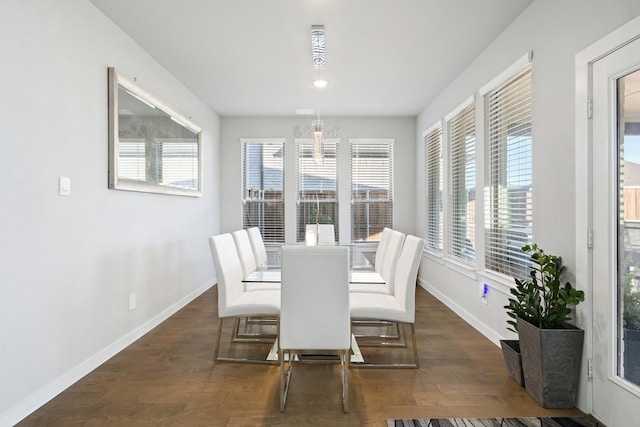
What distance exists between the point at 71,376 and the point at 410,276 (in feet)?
7.95

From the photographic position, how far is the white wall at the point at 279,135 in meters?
5.82

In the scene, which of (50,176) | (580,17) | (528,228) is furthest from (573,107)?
(50,176)

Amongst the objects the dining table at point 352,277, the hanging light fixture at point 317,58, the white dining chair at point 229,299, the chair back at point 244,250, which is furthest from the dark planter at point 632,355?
the chair back at point 244,250

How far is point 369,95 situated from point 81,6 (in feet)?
10.5

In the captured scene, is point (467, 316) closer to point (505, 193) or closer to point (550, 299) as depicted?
point (505, 193)

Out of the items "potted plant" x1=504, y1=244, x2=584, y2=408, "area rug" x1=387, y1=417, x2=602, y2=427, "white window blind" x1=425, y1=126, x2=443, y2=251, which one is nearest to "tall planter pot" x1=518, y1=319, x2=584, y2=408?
"potted plant" x1=504, y1=244, x2=584, y2=408

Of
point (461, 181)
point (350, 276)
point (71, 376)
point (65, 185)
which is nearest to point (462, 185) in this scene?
point (461, 181)

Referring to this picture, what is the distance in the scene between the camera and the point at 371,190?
591 cm

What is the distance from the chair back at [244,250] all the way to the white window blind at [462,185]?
231 centimetres

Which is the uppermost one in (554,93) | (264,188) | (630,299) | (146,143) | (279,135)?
(279,135)

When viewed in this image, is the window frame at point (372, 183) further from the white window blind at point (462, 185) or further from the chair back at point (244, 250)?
the chair back at point (244, 250)

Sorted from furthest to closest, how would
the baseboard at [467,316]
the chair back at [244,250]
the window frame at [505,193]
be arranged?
the chair back at [244,250] < the baseboard at [467,316] < the window frame at [505,193]

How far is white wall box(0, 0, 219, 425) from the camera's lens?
194cm

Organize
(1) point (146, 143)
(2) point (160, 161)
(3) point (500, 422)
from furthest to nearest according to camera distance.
→ (2) point (160, 161) < (1) point (146, 143) < (3) point (500, 422)
